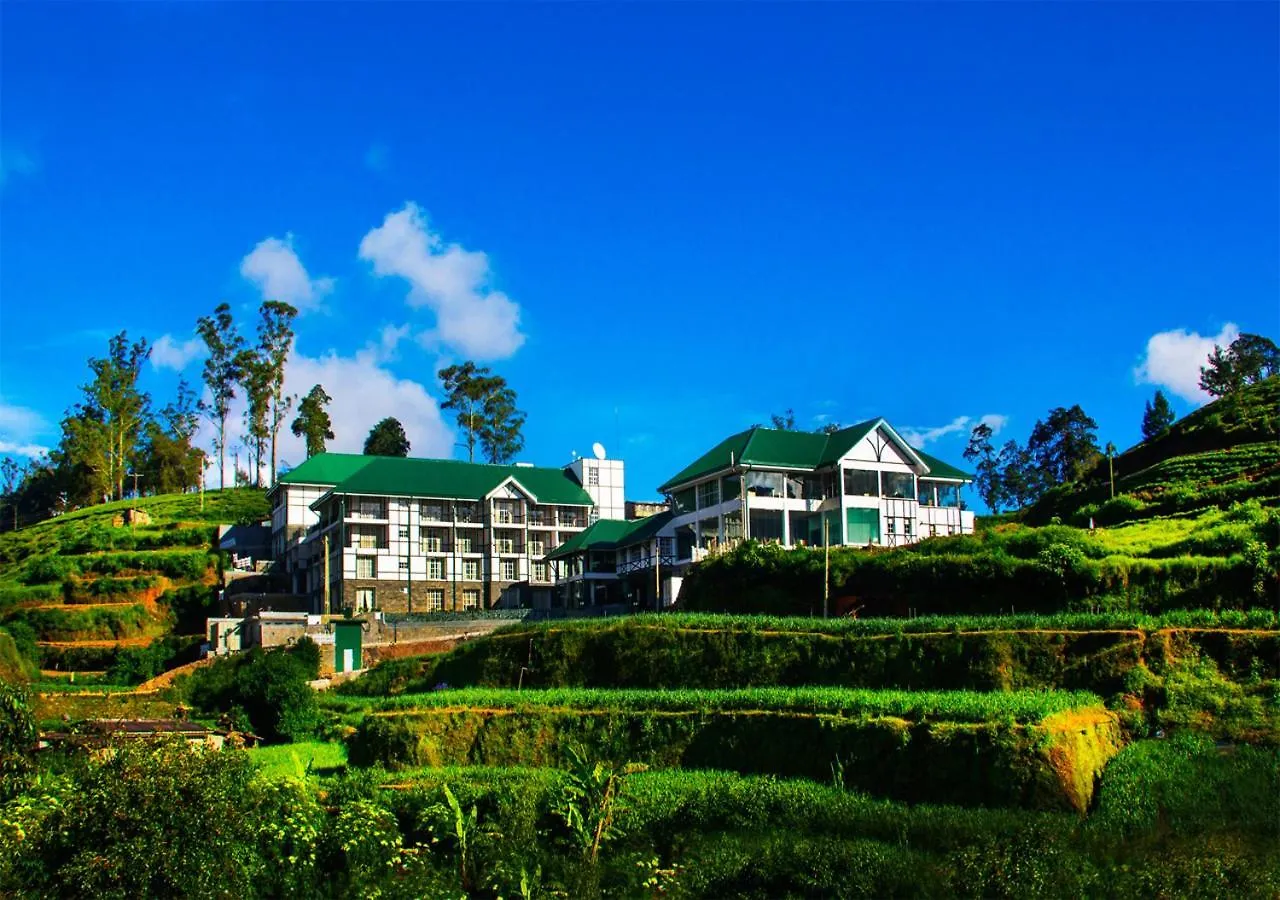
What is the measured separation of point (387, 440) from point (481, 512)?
90.2ft

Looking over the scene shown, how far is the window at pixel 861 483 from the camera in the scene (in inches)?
2126

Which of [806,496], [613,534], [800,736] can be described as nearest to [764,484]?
[806,496]

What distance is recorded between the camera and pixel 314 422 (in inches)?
3558

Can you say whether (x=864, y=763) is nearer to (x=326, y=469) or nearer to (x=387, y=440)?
(x=326, y=469)

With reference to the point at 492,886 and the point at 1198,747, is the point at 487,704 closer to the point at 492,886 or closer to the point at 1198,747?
the point at 492,886

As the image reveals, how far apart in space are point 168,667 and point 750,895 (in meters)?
41.0

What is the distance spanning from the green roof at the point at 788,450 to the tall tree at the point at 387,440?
133 feet

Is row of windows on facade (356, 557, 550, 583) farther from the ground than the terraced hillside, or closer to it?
farther from the ground

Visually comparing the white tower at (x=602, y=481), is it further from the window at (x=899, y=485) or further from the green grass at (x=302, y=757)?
the green grass at (x=302, y=757)

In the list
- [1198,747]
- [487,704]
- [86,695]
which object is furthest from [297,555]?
[1198,747]

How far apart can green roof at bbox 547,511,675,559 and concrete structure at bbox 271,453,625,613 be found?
128 inches

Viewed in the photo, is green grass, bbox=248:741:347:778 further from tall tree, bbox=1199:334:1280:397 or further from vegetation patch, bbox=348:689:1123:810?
tall tree, bbox=1199:334:1280:397

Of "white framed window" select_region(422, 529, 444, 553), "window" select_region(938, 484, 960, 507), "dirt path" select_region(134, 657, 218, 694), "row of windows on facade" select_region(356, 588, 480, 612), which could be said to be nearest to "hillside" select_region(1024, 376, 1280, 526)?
"window" select_region(938, 484, 960, 507)

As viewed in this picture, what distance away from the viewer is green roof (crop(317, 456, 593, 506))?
6569 centimetres
